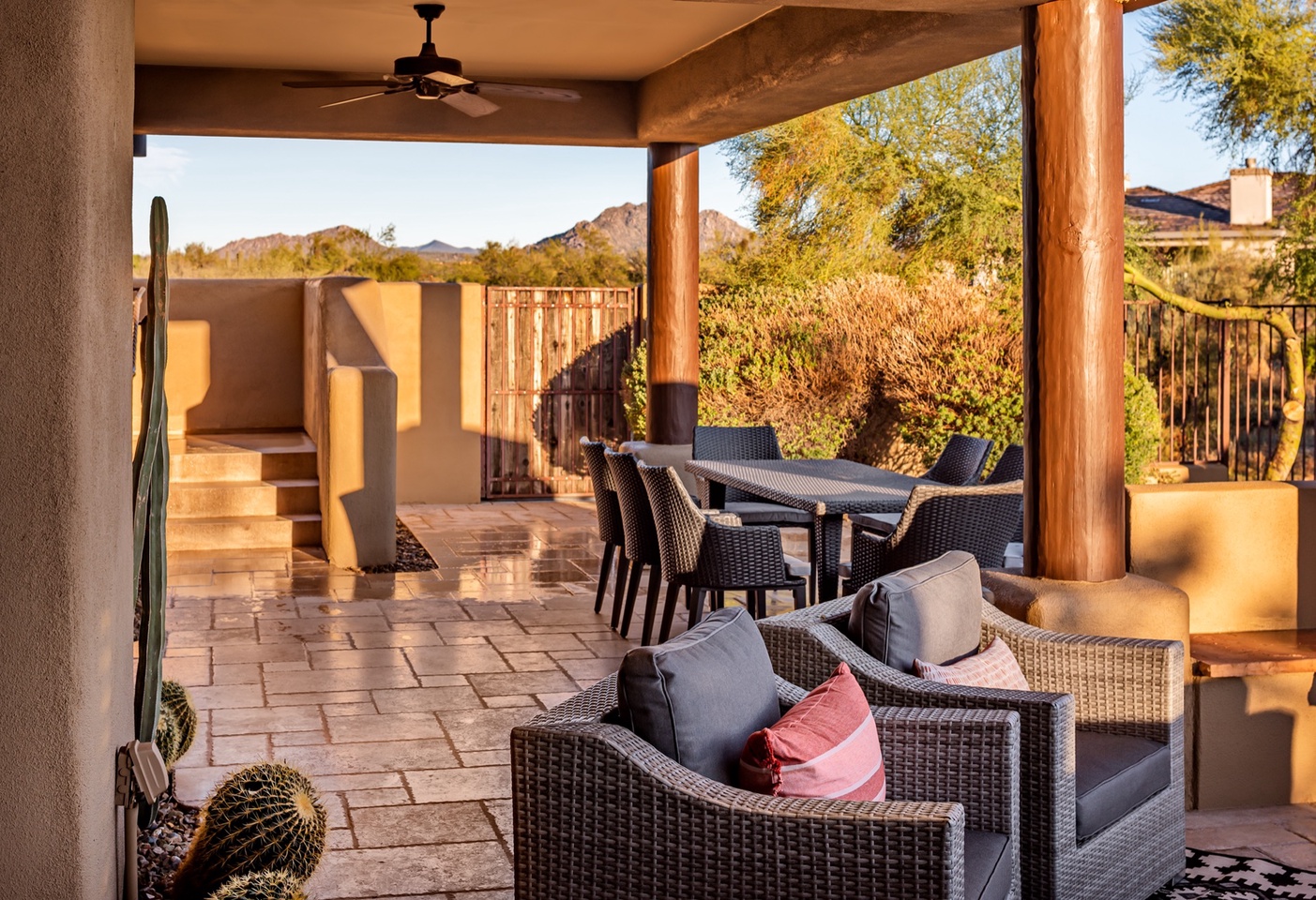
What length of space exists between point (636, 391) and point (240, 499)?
3.71 meters

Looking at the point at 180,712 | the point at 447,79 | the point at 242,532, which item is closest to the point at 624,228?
the point at 242,532

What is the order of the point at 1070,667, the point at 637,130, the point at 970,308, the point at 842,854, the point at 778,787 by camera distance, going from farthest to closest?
1. the point at 970,308
2. the point at 637,130
3. the point at 1070,667
4. the point at 778,787
5. the point at 842,854

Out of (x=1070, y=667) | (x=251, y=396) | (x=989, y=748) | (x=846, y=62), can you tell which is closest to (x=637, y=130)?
(x=846, y=62)

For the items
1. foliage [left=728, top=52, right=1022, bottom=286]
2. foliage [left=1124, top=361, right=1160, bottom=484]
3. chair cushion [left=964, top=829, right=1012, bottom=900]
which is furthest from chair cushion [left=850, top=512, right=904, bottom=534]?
foliage [left=728, top=52, right=1022, bottom=286]

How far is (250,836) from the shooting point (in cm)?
334

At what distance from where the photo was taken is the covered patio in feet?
9.04

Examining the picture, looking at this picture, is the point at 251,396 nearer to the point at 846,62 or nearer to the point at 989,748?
the point at 846,62

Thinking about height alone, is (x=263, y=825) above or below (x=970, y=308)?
below

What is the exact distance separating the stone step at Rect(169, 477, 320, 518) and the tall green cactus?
5.90 metres

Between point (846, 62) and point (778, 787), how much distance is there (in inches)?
181

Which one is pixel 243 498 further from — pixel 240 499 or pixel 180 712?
pixel 180 712

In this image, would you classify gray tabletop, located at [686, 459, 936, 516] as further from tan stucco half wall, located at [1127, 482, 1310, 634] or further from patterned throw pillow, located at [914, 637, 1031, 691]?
patterned throw pillow, located at [914, 637, 1031, 691]

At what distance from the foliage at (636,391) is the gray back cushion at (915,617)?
26.4ft

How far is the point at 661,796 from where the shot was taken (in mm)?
2562
